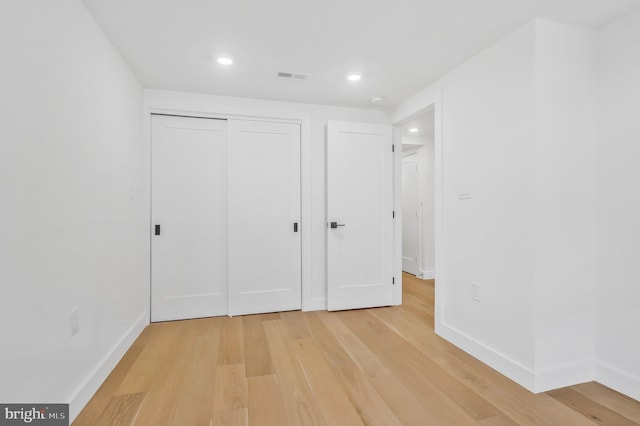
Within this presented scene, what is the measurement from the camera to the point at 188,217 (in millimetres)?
3133

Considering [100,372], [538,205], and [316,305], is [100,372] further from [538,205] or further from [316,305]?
[538,205]

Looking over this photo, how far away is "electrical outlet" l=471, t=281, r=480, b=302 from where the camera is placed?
2.31 metres

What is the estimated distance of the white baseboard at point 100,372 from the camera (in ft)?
5.31

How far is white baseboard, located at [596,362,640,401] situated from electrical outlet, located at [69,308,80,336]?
319cm

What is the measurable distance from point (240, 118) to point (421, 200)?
3.26 m

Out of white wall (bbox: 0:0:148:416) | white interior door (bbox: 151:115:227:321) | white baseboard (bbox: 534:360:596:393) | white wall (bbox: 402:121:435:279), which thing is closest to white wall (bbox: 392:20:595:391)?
white baseboard (bbox: 534:360:596:393)

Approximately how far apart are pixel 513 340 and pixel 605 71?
1868 mm

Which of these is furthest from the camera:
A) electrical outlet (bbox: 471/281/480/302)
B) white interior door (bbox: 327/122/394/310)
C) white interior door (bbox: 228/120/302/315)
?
white interior door (bbox: 327/122/394/310)

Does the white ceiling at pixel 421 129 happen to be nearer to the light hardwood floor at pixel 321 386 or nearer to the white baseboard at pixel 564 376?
the light hardwood floor at pixel 321 386

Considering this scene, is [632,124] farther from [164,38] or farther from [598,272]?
[164,38]

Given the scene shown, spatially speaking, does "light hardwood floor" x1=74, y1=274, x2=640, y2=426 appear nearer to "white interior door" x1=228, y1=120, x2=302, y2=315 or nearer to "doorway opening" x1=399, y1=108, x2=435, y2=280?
"white interior door" x1=228, y1=120, x2=302, y2=315

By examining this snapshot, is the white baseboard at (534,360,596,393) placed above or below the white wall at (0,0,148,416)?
below
